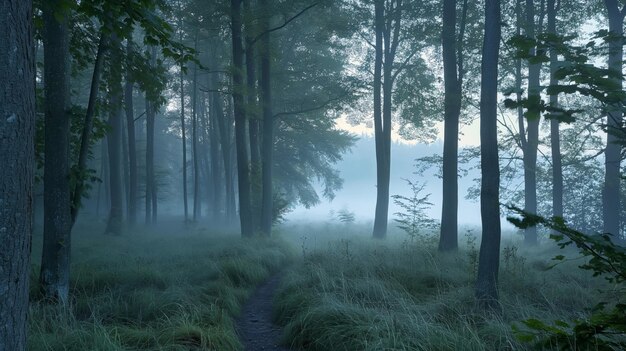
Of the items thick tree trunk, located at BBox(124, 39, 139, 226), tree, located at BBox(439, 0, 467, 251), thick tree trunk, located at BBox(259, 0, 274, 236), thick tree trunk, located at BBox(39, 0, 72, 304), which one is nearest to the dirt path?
thick tree trunk, located at BBox(39, 0, 72, 304)

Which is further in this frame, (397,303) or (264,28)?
(264,28)

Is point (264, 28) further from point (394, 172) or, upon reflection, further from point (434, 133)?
point (394, 172)

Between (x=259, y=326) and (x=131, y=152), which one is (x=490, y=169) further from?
(x=131, y=152)

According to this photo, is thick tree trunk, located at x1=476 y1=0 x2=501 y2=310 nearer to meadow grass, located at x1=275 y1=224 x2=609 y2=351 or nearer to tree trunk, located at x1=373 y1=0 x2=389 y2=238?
meadow grass, located at x1=275 y1=224 x2=609 y2=351

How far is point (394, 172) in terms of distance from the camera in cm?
16575

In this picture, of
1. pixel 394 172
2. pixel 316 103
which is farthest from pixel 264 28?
pixel 394 172

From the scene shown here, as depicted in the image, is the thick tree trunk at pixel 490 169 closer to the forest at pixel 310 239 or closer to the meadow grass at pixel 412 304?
the forest at pixel 310 239

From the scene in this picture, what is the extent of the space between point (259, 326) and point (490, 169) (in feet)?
14.1

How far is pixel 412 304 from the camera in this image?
5.71 meters

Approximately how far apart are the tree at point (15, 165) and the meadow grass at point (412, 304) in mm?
2994

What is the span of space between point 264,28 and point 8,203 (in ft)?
41.9

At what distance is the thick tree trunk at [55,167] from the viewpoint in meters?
5.99

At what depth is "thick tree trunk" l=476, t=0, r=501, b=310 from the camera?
6156 millimetres

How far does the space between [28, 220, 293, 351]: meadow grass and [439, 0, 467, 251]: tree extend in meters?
4.79
